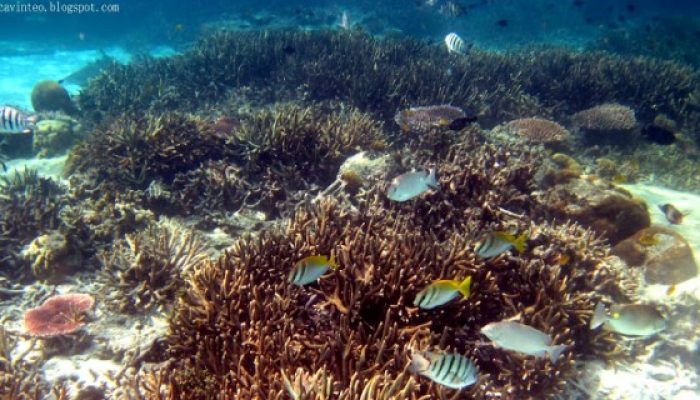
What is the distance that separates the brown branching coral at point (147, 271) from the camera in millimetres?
4730

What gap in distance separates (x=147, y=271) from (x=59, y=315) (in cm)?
97

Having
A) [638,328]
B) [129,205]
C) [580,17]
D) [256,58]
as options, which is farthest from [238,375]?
[580,17]

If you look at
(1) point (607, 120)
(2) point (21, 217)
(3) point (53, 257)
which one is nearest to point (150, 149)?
(2) point (21, 217)

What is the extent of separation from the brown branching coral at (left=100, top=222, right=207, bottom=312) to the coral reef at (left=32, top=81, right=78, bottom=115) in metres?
11.7

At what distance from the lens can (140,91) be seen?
1233cm

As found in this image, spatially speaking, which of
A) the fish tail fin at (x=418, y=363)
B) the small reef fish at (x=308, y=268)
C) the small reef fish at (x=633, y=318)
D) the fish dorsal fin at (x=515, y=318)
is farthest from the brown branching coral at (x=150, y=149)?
the small reef fish at (x=633, y=318)

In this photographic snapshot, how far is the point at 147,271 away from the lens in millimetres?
4895

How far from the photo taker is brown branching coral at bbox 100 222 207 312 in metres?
4.73

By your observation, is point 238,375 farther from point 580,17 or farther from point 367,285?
point 580,17

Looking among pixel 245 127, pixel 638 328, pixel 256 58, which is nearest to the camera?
pixel 638 328

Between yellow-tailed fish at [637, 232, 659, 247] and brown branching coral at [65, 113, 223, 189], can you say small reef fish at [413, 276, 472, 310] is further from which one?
brown branching coral at [65, 113, 223, 189]

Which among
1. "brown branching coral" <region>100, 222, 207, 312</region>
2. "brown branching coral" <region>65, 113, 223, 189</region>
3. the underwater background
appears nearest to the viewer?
the underwater background

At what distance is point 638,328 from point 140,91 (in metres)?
13.0

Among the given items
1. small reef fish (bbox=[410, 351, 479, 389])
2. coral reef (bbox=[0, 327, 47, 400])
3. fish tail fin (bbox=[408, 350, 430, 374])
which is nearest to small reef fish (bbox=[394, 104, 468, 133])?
fish tail fin (bbox=[408, 350, 430, 374])
